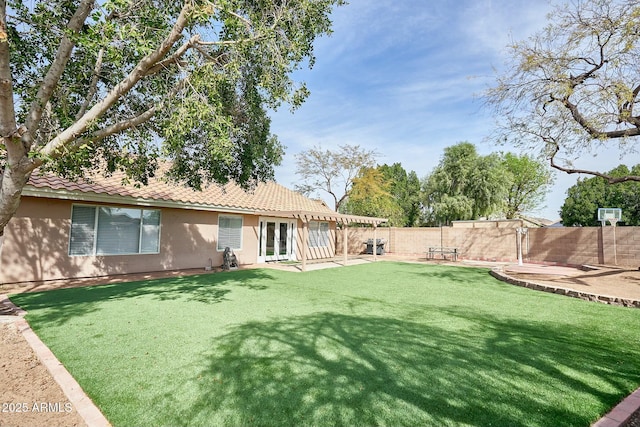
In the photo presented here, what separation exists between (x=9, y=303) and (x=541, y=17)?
55.4 ft

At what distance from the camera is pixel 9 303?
22.5 ft

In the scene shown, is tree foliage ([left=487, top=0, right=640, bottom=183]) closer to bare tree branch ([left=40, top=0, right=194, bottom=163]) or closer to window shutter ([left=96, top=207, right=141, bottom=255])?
bare tree branch ([left=40, top=0, right=194, bottom=163])

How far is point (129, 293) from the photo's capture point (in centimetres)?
841

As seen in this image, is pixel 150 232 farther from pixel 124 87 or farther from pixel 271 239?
pixel 124 87

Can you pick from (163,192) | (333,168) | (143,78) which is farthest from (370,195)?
(143,78)

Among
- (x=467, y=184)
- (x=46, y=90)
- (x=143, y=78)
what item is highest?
(x=467, y=184)

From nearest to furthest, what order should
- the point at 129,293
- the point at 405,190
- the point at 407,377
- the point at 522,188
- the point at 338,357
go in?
the point at 407,377 → the point at 338,357 → the point at 129,293 → the point at 522,188 → the point at 405,190

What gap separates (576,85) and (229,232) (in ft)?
47.7

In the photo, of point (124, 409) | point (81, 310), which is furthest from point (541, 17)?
point (81, 310)

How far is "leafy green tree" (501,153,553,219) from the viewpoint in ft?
134

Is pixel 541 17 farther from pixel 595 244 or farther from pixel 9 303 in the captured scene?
pixel 9 303

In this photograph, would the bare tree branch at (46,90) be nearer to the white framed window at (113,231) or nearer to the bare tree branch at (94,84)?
the bare tree branch at (94,84)

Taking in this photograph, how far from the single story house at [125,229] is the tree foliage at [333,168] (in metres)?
15.2

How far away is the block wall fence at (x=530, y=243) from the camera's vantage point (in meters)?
15.4
